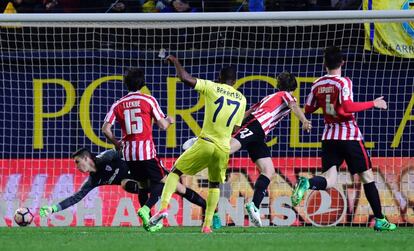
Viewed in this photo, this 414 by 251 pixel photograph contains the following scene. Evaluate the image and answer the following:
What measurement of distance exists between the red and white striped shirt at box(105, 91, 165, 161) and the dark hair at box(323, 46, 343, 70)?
6.16 feet

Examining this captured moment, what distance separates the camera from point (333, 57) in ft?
37.6

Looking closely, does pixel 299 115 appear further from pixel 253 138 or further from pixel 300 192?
pixel 300 192

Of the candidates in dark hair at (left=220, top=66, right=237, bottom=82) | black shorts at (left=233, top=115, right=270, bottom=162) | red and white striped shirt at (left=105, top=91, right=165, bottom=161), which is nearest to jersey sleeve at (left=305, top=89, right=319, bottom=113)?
black shorts at (left=233, top=115, right=270, bottom=162)

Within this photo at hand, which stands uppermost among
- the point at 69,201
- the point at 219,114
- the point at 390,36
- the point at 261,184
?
the point at 390,36

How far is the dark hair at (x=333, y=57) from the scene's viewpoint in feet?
37.5

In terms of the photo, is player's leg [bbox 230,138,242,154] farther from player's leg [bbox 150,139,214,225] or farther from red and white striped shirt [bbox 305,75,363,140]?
player's leg [bbox 150,139,214,225]

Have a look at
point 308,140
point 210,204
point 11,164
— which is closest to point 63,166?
point 11,164

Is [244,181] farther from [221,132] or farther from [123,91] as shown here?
[221,132]

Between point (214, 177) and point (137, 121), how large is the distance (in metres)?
1.41

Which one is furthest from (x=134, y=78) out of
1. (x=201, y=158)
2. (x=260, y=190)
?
(x=260, y=190)

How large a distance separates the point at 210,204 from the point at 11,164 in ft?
16.1

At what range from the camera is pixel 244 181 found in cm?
1477

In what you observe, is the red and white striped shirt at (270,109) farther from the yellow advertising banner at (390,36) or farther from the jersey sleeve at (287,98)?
the yellow advertising banner at (390,36)

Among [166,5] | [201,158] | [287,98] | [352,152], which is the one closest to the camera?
[201,158]
